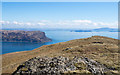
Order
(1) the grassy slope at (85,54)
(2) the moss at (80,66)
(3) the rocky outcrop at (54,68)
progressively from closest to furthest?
(3) the rocky outcrop at (54,68) < (2) the moss at (80,66) < (1) the grassy slope at (85,54)

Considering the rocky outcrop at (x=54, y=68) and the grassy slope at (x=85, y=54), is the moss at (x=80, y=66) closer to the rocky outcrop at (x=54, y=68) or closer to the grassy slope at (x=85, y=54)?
the rocky outcrop at (x=54, y=68)

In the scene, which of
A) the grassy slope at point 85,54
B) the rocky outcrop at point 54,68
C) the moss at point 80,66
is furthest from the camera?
the grassy slope at point 85,54

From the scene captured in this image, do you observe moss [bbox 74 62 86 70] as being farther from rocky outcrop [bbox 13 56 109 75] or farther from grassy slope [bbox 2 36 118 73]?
grassy slope [bbox 2 36 118 73]

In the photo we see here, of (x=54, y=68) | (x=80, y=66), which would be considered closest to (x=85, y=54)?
(x=80, y=66)

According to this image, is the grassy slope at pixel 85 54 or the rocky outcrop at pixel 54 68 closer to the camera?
the rocky outcrop at pixel 54 68

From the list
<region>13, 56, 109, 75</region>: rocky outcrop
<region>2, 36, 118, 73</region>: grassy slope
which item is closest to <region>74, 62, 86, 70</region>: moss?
<region>13, 56, 109, 75</region>: rocky outcrop

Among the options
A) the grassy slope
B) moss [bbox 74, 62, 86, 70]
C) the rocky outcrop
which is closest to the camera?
the rocky outcrop

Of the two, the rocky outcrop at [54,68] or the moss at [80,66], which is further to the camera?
the moss at [80,66]

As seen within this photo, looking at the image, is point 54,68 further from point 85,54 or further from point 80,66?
point 85,54

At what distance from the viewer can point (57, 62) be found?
15.8 meters

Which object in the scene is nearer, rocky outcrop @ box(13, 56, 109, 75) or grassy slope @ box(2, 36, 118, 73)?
rocky outcrop @ box(13, 56, 109, 75)

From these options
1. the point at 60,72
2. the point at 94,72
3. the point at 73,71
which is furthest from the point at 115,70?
the point at 60,72

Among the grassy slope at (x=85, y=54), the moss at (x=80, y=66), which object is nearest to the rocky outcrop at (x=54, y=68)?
the moss at (x=80, y=66)

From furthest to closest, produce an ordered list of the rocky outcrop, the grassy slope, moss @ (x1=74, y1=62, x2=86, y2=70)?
the grassy slope, moss @ (x1=74, y1=62, x2=86, y2=70), the rocky outcrop
